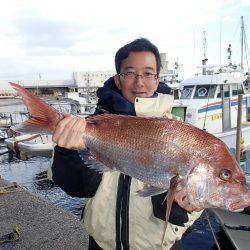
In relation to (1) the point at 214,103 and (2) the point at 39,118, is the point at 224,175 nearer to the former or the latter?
(2) the point at 39,118

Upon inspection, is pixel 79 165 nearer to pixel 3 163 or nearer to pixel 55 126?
pixel 55 126

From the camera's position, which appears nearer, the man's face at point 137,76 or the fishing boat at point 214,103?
the man's face at point 137,76

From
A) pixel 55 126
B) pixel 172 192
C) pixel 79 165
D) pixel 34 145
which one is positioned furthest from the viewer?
pixel 34 145

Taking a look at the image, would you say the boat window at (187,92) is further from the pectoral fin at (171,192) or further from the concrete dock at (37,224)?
the pectoral fin at (171,192)

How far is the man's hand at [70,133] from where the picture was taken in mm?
2287

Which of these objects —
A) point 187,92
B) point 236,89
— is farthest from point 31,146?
point 236,89

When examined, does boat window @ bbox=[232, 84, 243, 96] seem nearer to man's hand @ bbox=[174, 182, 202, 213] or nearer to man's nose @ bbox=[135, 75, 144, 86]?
man's nose @ bbox=[135, 75, 144, 86]

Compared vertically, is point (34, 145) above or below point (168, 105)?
below

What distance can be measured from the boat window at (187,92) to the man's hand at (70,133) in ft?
41.1

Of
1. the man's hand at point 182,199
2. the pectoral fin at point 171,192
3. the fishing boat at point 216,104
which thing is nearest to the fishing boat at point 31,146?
the fishing boat at point 216,104

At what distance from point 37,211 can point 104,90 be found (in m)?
4.24

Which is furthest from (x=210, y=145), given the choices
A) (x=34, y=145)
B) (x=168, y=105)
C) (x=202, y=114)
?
(x=34, y=145)

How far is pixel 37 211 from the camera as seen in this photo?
21.0 ft

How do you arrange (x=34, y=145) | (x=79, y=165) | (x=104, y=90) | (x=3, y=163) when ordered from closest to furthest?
1. (x=79, y=165)
2. (x=104, y=90)
3. (x=34, y=145)
4. (x=3, y=163)
